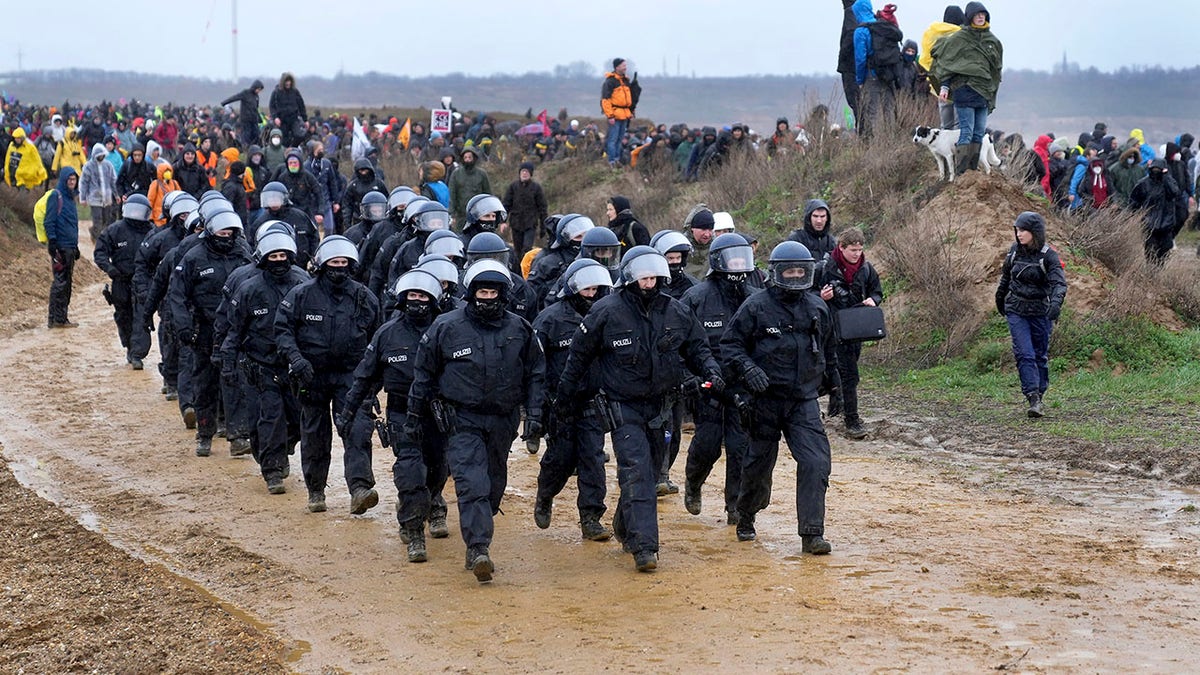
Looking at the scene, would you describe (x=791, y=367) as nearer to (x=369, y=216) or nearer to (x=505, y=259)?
(x=505, y=259)

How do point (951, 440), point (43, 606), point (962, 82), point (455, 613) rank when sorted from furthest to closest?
point (962, 82), point (951, 440), point (43, 606), point (455, 613)

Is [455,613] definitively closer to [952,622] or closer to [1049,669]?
Result: [952,622]

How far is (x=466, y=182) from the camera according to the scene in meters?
22.8

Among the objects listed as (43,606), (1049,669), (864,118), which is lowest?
(43,606)

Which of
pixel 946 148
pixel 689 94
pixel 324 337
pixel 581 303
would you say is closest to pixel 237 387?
pixel 324 337

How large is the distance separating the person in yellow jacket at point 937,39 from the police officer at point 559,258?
22.9 ft

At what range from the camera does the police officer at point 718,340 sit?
1092 centimetres

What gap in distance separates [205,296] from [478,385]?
5152mm

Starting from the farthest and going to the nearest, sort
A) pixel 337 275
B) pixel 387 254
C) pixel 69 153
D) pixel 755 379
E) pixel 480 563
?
pixel 69 153
pixel 387 254
pixel 337 275
pixel 755 379
pixel 480 563

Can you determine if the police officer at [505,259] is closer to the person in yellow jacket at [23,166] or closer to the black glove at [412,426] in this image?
the black glove at [412,426]

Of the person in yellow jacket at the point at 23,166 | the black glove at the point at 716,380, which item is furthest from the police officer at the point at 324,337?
the person in yellow jacket at the point at 23,166

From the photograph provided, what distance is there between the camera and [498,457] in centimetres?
995

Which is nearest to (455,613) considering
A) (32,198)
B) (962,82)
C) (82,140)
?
(962,82)

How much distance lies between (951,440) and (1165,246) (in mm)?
8182
